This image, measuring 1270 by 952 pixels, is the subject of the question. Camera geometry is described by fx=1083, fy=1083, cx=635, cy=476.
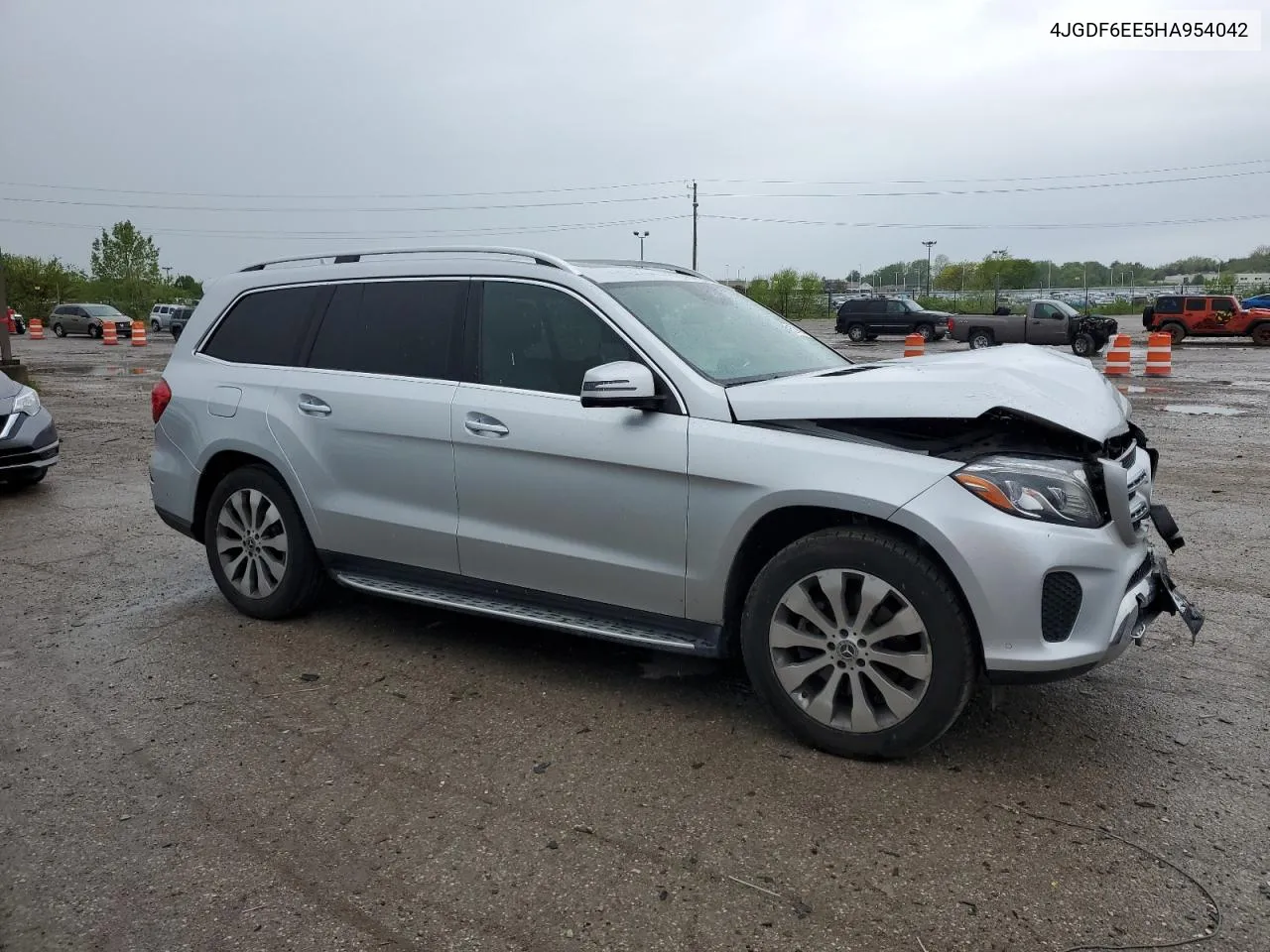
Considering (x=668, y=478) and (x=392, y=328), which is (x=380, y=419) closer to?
(x=392, y=328)

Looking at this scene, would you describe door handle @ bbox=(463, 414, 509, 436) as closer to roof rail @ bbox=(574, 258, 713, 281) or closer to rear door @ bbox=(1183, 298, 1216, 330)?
roof rail @ bbox=(574, 258, 713, 281)

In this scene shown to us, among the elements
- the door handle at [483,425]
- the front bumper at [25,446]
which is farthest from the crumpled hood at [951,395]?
the front bumper at [25,446]

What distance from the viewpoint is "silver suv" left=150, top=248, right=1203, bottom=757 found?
355 cm

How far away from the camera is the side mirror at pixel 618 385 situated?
397 centimetres

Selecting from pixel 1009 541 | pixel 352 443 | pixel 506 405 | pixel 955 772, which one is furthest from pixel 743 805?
pixel 352 443

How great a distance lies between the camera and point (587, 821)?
11.2 feet

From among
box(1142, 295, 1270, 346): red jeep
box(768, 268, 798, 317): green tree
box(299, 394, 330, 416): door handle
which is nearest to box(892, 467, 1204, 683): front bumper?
box(299, 394, 330, 416): door handle

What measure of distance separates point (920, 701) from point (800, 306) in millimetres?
67611

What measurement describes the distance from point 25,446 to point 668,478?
7535mm

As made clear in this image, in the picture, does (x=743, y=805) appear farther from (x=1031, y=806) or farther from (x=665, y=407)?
(x=665, y=407)

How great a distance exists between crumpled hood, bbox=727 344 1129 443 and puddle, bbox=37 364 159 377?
2523cm

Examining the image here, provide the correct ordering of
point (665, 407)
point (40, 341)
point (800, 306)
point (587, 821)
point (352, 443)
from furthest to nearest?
1. point (800, 306)
2. point (40, 341)
3. point (352, 443)
4. point (665, 407)
5. point (587, 821)

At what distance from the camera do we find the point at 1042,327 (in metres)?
33.5

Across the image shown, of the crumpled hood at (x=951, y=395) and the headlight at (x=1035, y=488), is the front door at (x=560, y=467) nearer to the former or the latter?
the crumpled hood at (x=951, y=395)
